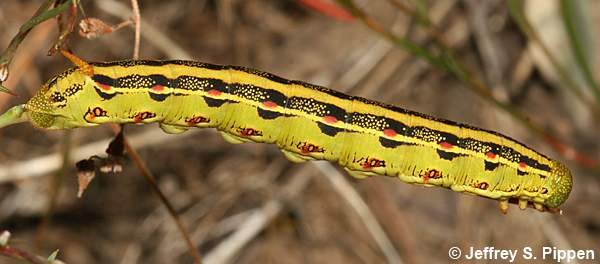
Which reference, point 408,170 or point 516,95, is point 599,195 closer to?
point 516,95

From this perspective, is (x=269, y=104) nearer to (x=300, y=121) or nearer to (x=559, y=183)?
(x=300, y=121)

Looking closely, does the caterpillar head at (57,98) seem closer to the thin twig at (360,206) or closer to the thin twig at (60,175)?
the thin twig at (60,175)

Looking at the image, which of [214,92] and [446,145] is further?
[446,145]

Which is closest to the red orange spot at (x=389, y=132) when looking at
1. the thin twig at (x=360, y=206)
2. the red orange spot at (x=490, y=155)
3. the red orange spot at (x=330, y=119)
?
the red orange spot at (x=330, y=119)

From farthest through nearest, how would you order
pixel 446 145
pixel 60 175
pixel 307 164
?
pixel 307 164 < pixel 60 175 < pixel 446 145

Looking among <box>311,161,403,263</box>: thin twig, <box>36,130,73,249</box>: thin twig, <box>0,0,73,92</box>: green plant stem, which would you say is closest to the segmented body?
<box>0,0,73,92</box>: green plant stem

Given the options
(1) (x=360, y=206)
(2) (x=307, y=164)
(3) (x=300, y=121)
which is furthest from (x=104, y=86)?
(2) (x=307, y=164)

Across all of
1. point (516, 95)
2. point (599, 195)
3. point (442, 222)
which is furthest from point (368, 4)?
point (599, 195)
